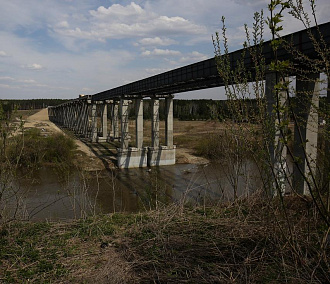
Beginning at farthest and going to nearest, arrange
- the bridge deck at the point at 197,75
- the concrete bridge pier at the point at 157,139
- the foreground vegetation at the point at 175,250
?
the concrete bridge pier at the point at 157,139 < the bridge deck at the point at 197,75 < the foreground vegetation at the point at 175,250

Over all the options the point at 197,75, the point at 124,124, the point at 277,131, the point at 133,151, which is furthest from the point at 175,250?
the point at 124,124

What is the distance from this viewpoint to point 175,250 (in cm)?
504

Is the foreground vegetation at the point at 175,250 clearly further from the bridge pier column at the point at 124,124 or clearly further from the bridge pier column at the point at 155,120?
the bridge pier column at the point at 155,120

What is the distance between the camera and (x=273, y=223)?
15.0ft

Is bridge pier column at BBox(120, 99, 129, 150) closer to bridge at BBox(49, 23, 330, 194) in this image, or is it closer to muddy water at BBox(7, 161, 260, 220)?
bridge at BBox(49, 23, 330, 194)

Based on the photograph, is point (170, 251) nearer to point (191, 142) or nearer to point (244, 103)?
point (244, 103)

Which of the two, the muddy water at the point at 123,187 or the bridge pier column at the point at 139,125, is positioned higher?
the bridge pier column at the point at 139,125

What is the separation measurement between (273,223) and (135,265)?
7.26 feet

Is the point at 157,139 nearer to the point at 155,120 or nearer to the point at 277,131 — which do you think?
the point at 155,120

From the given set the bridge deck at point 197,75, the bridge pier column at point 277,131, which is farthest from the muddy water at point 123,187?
the bridge pier column at point 277,131

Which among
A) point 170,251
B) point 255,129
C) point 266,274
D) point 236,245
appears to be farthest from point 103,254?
point 255,129

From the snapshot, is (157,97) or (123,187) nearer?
(123,187)

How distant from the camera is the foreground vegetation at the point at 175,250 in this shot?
4.08 metres

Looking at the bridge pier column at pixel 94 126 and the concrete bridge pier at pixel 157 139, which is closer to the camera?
the concrete bridge pier at pixel 157 139
